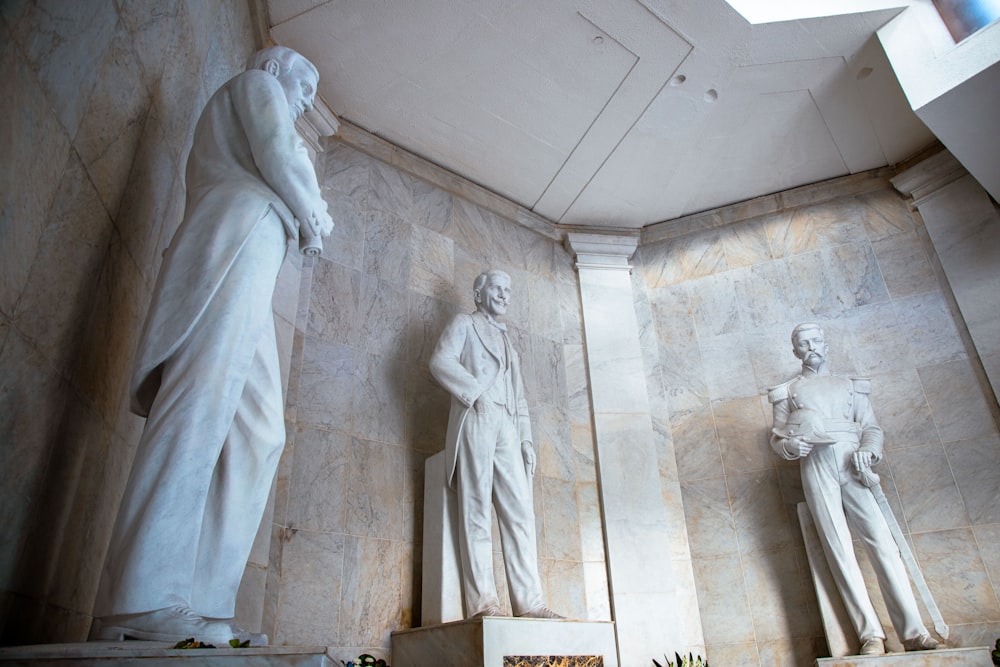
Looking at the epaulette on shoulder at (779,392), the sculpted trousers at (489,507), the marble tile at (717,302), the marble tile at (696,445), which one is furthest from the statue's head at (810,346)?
the sculpted trousers at (489,507)

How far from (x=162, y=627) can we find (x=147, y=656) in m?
0.26

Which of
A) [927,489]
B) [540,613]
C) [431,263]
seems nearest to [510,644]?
[540,613]

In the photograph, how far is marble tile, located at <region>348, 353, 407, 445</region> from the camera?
18.5 feet

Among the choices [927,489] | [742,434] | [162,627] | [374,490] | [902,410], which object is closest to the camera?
[162,627]

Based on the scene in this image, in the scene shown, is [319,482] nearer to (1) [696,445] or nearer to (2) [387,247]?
(2) [387,247]

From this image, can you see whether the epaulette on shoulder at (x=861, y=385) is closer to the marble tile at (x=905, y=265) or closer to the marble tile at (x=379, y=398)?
the marble tile at (x=905, y=265)

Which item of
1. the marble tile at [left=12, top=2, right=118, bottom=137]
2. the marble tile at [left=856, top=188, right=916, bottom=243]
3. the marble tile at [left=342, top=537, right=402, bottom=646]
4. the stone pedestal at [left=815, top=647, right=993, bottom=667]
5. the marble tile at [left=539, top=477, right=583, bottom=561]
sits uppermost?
the marble tile at [left=856, top=188, right=916, bottom=243]

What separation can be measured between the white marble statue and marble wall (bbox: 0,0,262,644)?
220 centimetres

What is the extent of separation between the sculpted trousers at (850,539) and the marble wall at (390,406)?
1947 millimetres

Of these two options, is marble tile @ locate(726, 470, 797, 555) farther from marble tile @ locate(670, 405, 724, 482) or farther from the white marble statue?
the white marble statue

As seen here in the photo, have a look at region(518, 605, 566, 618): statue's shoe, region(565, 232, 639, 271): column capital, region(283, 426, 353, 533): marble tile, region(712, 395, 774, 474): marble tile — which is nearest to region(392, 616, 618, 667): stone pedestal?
region(518, 605, 566, 618): statue's shoe

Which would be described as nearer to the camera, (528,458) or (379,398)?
(528,458)

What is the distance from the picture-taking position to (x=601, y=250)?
27.4 ft

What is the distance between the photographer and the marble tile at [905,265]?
7.08 metres
